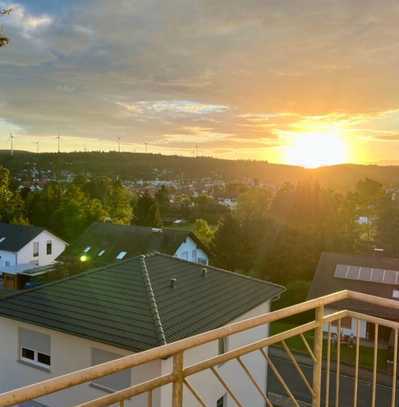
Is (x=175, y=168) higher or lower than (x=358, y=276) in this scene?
higher

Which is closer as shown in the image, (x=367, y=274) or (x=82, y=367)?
(x=82, y=367)

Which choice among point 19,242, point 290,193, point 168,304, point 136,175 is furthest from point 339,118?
point 136,175

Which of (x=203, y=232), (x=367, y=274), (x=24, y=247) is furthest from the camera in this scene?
(x=203, y=232)

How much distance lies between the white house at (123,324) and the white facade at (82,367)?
23mm

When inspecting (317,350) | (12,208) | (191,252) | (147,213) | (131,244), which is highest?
(317,350)

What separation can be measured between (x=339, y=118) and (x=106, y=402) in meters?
25.3

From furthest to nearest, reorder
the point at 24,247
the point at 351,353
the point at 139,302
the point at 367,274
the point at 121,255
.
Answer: the point at 24,247 < the point at 121,255 < the point at 367,274 < the point at 351,353 < the point at 139,302

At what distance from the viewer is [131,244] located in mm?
30266

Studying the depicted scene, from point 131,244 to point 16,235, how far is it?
33.1ft

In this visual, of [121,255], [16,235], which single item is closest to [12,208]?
[16,235]

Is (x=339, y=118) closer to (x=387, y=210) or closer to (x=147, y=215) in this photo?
(x=387, y=210)

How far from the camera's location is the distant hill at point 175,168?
222ft

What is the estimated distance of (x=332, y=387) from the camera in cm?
1602

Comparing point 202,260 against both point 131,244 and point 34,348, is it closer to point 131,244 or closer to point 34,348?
point 131,244
